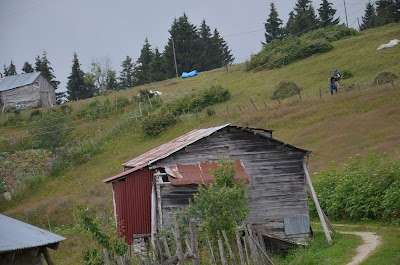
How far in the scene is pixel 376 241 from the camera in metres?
22.5

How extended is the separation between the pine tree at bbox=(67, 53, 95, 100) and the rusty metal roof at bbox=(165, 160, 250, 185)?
7387 cm

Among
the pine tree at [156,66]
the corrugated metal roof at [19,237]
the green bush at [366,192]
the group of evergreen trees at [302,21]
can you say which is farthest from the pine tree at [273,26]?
the corrugated metal roof at [19,237]

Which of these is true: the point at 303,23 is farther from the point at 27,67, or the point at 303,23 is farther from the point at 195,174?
the point at 195,174

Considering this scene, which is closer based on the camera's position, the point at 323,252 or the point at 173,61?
the point at 323,252

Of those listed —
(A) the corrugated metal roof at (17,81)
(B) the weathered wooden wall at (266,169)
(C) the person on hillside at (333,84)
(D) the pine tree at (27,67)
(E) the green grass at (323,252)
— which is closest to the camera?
(E) the green grass at (323,252)

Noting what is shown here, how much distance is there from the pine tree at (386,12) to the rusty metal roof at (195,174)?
68.6m

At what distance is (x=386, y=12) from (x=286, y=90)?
42056mm

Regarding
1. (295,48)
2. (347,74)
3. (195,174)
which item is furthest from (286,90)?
(195,174)

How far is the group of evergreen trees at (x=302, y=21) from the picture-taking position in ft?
308

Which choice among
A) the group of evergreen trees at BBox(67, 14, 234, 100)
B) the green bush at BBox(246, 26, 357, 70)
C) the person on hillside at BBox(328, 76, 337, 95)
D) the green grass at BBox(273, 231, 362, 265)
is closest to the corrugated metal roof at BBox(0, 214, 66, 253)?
the green grass at BBox(273, 231, 362, 265)

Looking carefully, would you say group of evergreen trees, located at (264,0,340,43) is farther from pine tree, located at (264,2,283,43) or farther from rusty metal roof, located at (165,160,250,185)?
rusty metal roof, located at (165,160,250,185)

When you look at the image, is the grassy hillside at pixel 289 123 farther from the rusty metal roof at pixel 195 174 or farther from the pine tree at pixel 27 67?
the pine tree at pixel 27 67

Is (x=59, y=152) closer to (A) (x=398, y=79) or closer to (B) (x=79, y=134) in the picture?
(B) (x=79, y=134)

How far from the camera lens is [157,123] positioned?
5428 centimetres
